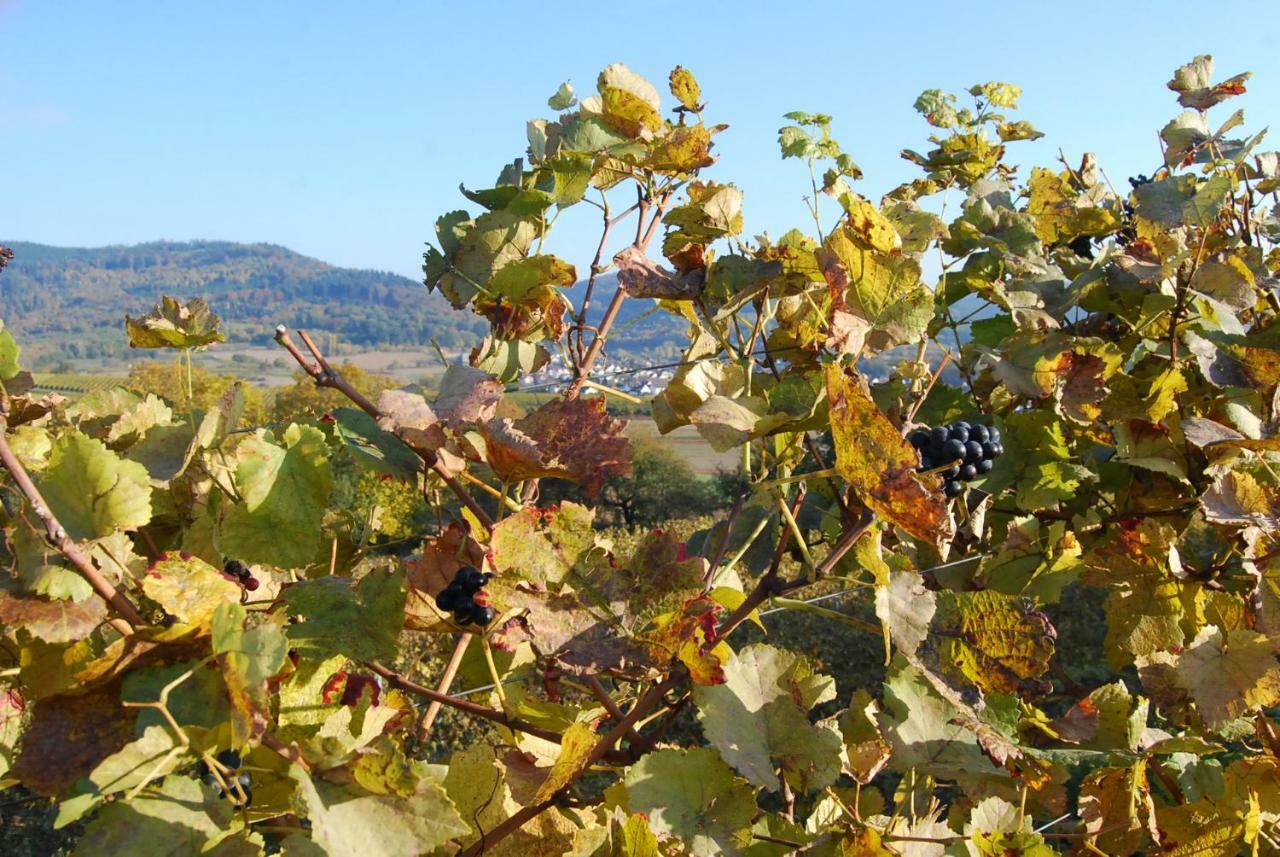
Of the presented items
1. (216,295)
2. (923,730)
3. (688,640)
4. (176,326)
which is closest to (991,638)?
(923,730)

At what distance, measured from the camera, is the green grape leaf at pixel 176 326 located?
1.01 m

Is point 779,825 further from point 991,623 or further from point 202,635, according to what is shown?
point 202,635

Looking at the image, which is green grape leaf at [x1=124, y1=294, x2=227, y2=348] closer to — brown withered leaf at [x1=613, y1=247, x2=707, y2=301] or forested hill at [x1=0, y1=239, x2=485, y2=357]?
brown withered leaf at [x1=613, y1=247, x2=707, y2=301]

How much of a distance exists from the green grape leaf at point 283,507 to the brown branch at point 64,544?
110 mm

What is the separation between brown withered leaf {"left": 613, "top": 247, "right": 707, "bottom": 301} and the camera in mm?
976

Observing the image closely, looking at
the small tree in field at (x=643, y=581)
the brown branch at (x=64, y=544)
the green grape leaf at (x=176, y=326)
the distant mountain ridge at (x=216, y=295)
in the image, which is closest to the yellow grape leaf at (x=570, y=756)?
the small tree in field at (x=643, y=581)

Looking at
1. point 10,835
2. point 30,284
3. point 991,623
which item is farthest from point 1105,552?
point 30,284

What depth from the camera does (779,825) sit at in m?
0.90

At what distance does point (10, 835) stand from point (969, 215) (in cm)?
675

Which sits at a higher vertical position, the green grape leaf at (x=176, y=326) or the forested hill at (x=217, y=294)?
the forested hill at (x=217, y=294)

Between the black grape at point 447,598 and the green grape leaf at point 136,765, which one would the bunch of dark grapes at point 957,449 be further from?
the green grape leaf at point 136,765

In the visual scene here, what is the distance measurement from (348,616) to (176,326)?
480 mm

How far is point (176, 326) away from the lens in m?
1.05

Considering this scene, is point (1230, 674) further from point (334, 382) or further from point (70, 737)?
point (70, 737)
